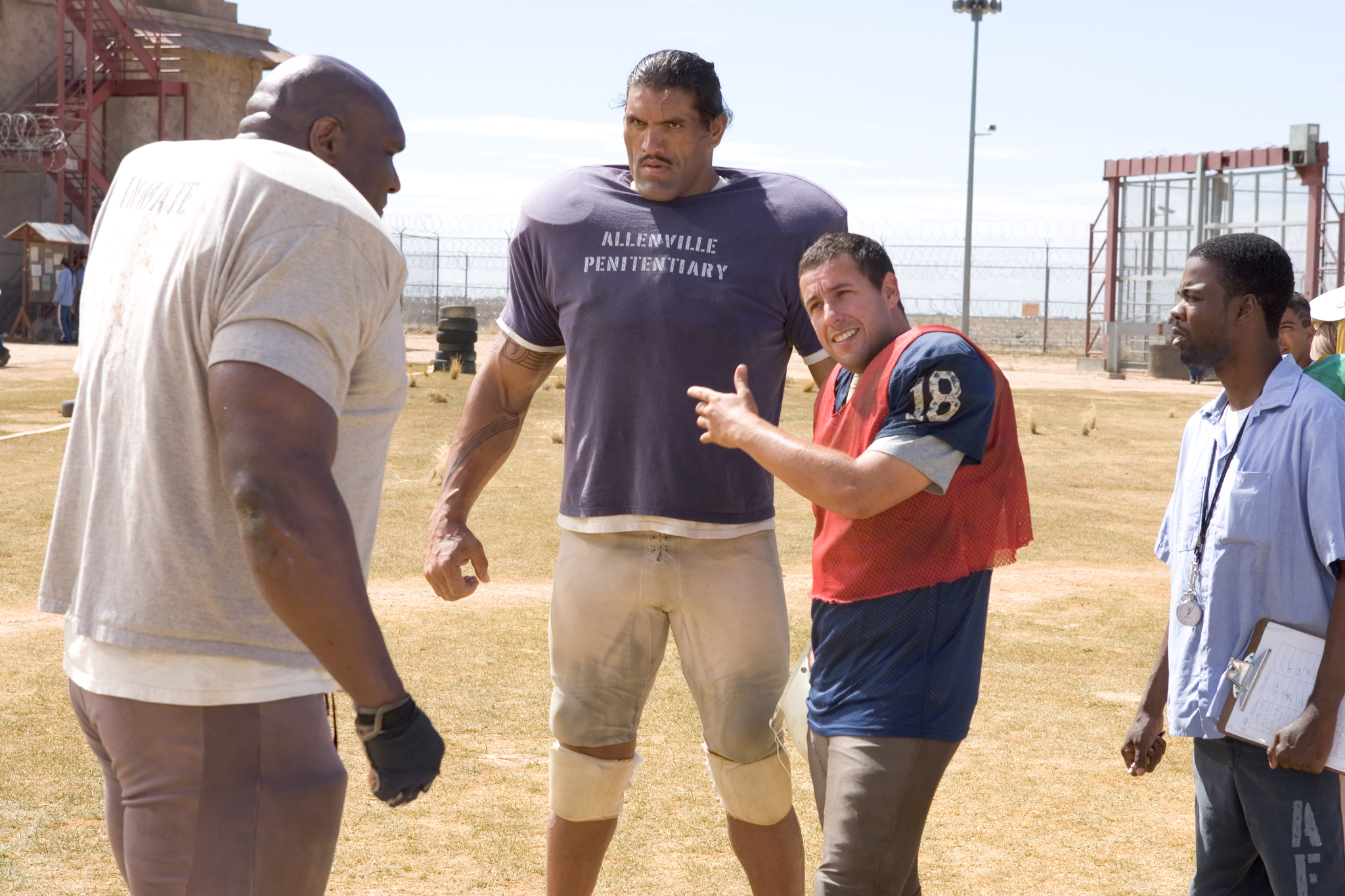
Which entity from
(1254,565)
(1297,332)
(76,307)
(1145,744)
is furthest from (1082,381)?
(1254,565)

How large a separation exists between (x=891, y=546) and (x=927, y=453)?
9.1 inches

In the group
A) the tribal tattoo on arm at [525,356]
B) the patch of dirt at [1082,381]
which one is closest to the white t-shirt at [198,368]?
the tribal tattoo on arm at [525,356]

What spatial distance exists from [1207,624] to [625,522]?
1.39 metres

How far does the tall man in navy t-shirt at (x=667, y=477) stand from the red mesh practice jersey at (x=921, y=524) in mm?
517

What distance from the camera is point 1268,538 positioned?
9.53ft

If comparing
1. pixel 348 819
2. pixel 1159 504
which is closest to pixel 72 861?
pixel 348 819

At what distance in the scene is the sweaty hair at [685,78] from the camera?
3.57m

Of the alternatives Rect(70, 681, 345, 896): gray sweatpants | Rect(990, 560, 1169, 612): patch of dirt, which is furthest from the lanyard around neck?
Rect(990, 560, 1169, 612): patch of dirt

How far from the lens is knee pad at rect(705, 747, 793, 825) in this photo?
137 inches

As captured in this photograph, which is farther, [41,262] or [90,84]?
[90,84]

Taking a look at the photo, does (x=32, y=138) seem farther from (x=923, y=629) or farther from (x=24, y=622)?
(x=923, y=629)

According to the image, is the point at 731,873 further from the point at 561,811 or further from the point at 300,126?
→ the point at 300,126

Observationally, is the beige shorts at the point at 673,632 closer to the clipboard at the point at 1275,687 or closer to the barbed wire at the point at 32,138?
the clipboard at the point at 1275,687

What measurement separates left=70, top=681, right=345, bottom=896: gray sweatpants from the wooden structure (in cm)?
3143
